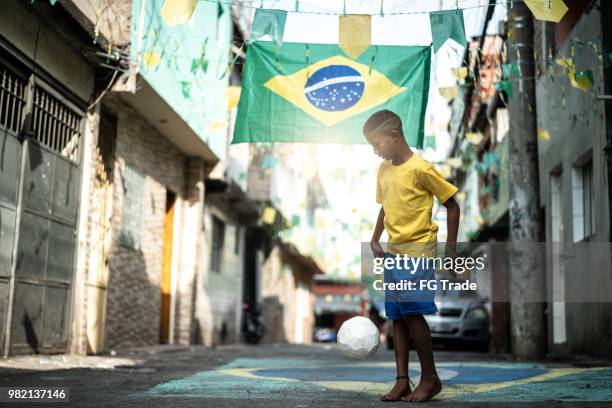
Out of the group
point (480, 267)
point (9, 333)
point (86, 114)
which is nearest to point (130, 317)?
point (86, 114)

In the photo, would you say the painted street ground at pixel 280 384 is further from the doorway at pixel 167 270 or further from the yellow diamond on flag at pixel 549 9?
the doorway at pixel 167 270

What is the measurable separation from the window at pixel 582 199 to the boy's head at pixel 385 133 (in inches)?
295

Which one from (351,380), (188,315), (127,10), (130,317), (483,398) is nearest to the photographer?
(483,398)

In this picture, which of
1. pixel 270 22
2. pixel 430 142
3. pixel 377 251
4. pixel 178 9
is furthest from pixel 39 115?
pixel 377 251

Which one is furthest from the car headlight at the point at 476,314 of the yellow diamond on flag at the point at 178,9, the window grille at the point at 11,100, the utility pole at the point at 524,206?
the yellow diamond on flag at the point at 178,9

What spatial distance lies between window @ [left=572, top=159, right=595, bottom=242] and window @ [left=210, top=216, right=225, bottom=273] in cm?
991

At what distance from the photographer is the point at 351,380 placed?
680cm

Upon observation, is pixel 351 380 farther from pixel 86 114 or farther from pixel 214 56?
pixel 214 56

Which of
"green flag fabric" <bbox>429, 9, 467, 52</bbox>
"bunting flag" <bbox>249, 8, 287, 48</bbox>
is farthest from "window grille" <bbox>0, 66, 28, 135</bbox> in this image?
"green flag fabric" <bbox>429, 9, 467, 52</bbox>

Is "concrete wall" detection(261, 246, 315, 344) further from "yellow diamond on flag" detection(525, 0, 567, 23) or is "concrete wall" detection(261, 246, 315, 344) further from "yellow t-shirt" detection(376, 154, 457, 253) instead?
"yellow t-shirt" detection(376, 154, 457, 253)

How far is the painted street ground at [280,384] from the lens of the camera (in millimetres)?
4852

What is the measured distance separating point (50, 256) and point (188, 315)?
7.13 m

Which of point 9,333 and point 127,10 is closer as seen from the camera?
Result: point 9,333

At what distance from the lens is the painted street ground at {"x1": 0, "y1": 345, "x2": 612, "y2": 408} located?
15.9 ft
